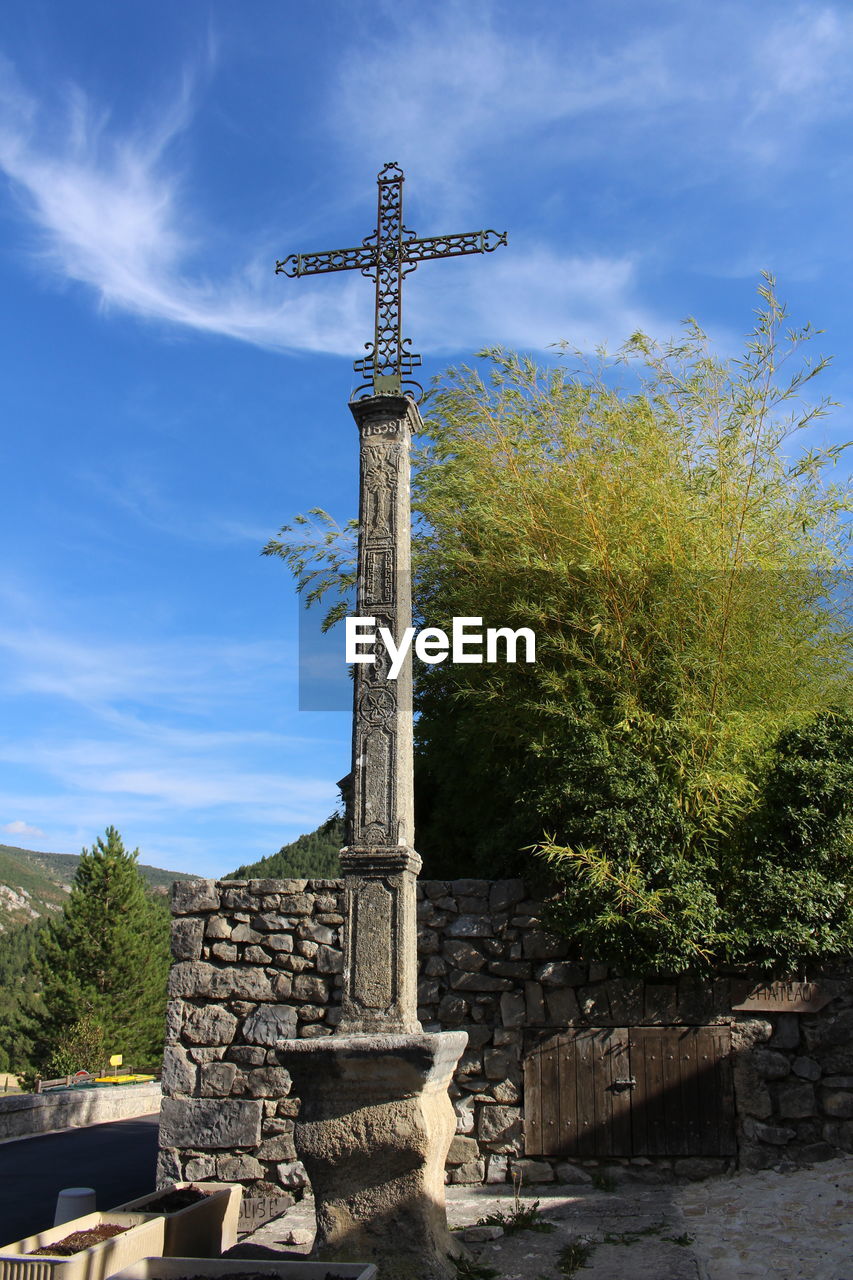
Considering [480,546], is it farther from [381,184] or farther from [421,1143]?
[421,1143]

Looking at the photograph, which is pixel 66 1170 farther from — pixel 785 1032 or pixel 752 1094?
pixel 785 1032

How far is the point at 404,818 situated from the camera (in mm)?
4520

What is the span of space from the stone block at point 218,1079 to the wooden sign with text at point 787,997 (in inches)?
134

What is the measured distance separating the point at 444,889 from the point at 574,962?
100 cm

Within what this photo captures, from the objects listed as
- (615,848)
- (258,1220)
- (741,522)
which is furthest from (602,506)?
(258,1220)

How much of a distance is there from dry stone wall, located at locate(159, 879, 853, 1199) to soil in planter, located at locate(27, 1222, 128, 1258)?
2.02 meters

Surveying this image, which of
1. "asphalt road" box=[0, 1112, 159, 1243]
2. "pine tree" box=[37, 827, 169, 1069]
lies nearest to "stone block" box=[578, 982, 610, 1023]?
"asphalt road" box=[0, 1112, 159, 1243]

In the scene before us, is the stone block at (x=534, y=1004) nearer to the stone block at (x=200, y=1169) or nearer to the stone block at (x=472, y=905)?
the stone block at (x=472, y=905)

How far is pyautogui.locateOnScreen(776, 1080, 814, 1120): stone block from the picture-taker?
5.96 m

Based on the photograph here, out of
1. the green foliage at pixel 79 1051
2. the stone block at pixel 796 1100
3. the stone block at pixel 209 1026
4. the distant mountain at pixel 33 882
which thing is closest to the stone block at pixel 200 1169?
the stone block at pixel 209 1026

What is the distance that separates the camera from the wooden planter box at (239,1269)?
3365 mm

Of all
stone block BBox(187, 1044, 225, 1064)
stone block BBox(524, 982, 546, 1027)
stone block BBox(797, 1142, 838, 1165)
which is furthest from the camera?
stone block BBox(187, 1044, 225, 1064)

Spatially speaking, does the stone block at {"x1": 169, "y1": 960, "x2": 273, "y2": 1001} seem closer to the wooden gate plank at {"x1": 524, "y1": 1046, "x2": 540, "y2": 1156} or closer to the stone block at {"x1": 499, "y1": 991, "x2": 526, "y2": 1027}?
the stone block at {"x1": 499, "y1": 991, "x2": 526, "y2": 1027}

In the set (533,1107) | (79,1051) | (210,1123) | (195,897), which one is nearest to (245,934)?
(195,897)
